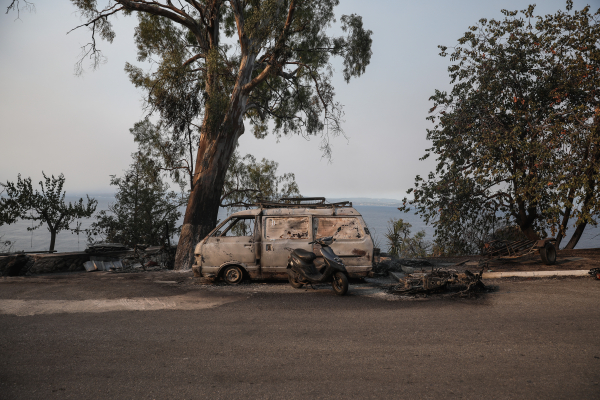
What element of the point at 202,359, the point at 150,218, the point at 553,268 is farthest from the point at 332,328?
the point at 150,218

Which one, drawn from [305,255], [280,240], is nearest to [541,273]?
[305,255]

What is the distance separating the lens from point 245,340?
5320 millimetres

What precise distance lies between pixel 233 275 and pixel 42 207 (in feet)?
85.6

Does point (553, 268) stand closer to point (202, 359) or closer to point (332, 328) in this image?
point (332, 328)

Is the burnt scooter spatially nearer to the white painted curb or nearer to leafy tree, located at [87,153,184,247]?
the white painted curb

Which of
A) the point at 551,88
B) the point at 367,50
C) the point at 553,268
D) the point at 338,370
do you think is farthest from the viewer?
the point at 367,50

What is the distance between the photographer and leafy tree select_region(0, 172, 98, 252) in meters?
27.9

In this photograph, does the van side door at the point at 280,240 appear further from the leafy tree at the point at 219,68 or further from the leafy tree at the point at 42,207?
the leafy tree at the point at 42,207

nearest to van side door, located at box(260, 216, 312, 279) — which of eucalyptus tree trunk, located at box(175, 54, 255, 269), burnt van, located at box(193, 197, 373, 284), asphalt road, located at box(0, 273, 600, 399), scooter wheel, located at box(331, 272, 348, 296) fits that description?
burnt van, located at box(193, 197, 373, 284)

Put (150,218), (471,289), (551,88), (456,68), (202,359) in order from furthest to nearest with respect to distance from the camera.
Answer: (150,218), (456,68), (551,88), (471,289), (202,359)

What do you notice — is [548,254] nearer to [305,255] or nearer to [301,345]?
[305,255]

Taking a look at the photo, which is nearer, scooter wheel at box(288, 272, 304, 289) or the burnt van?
scooter wheel at box(288, 272, 304, 289)

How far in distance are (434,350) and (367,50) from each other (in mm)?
17618

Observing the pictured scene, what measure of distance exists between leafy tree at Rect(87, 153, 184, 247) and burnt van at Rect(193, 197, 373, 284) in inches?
842
